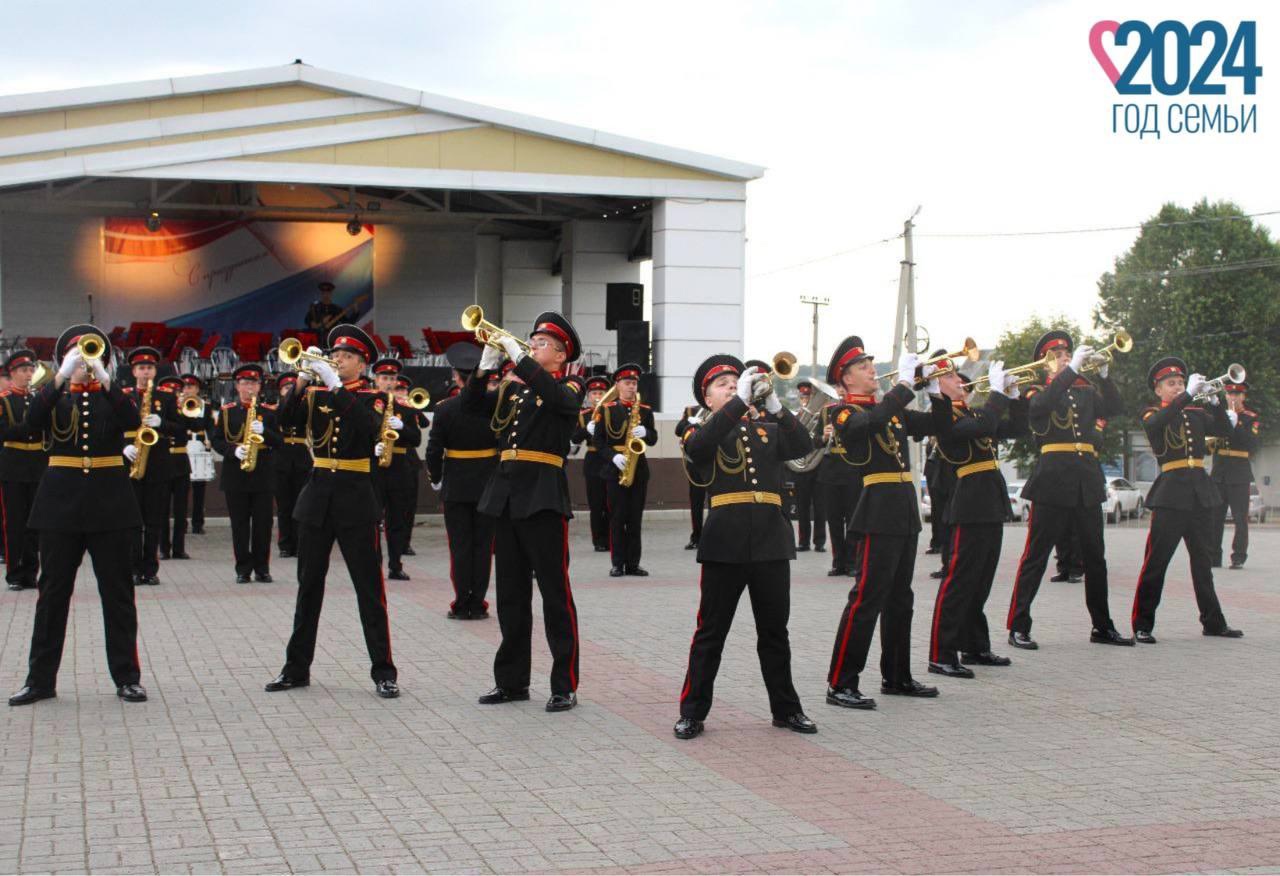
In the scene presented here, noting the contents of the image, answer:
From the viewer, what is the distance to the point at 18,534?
13.5 meters

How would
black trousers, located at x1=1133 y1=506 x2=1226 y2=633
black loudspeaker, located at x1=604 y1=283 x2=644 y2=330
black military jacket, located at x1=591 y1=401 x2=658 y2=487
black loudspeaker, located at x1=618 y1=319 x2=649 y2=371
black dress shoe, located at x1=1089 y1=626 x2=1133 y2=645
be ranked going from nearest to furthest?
black dress shoe, located at x1=1089 y1=626 x2=1133 y2=645 → black trousers, located at x1=1133 y1=506 x2=1226 y2=633 → black military jacket, located at x1=591 y1=401 x2=658 y2=487 → black loudspeaker, located at x1=618 y1=319 x2=649 y2=371 → black loudspeaker, located at x1=604 y1=283 x2=644 y2=330

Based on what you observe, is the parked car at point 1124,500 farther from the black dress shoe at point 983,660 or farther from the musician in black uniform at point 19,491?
the musician in black uniform at point 19,491

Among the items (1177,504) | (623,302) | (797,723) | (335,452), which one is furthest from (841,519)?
(623,302)

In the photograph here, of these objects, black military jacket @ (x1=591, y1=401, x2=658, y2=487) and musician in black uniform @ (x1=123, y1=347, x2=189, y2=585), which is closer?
musician in black uniform @ (x1=123, y1=347, x2=189, y2=585)

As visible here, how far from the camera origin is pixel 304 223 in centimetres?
2767

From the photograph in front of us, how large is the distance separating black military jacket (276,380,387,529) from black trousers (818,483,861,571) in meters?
7.40

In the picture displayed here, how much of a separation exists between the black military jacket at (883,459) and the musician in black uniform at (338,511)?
2.83m

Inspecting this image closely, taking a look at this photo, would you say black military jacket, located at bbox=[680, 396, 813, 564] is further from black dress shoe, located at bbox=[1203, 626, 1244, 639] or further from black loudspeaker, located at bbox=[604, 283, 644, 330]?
black loudspeaker, located at bbox=[604, 283, 644, 330]

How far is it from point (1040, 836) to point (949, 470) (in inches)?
384

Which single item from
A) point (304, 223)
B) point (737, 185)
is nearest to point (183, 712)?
point (737, 185)

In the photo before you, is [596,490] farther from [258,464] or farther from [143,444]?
[143,444]

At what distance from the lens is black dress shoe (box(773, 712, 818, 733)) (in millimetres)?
7383

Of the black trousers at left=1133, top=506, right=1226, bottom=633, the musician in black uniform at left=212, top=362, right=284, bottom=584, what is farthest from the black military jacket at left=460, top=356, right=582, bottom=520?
the musician in black uniform at left=212, top=362, right=284, bottom=584

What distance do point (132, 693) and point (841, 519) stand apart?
349 inches
